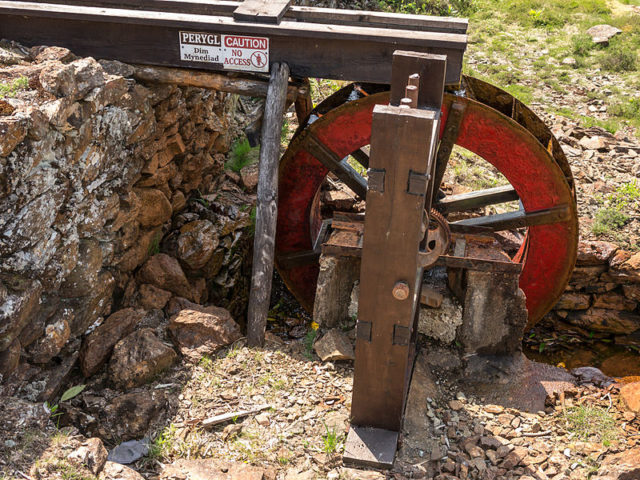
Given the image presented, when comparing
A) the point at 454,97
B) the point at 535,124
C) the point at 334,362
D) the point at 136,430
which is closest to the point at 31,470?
the point at 136,430

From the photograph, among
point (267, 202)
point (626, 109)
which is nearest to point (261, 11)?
point (267, 202)

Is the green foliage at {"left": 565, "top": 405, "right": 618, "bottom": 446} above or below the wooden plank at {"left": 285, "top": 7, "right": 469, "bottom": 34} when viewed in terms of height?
below

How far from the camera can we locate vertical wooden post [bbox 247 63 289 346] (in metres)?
4.54

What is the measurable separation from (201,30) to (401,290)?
2.56 m

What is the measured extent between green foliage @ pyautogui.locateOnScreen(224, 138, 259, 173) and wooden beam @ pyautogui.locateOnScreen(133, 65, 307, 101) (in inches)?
68.6

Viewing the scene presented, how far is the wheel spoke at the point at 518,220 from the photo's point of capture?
17.0ft

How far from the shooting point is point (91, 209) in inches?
163

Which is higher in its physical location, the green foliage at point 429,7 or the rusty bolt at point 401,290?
the green foliage at point 429,7

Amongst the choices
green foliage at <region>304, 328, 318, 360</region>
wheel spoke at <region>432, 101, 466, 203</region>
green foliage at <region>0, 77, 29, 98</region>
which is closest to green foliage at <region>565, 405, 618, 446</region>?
green foliage at <region>304, 328, 318, 360</region>

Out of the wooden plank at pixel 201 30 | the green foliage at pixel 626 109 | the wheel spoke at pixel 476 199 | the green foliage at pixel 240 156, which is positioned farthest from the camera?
the green foliage at pixel 626 109

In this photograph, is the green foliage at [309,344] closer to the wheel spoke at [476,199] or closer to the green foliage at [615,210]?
the wheel spoke at [476,199]

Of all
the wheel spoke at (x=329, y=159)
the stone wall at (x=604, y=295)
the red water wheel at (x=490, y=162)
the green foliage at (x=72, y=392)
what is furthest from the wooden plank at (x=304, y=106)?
the stone wall at (x=604, y=295)

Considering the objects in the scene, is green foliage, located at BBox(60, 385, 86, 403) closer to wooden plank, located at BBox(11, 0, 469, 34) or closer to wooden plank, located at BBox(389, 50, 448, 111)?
wooden plank, located at BBox(389, 50, 448, 111)

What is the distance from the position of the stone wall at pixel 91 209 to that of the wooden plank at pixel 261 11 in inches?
30.8
